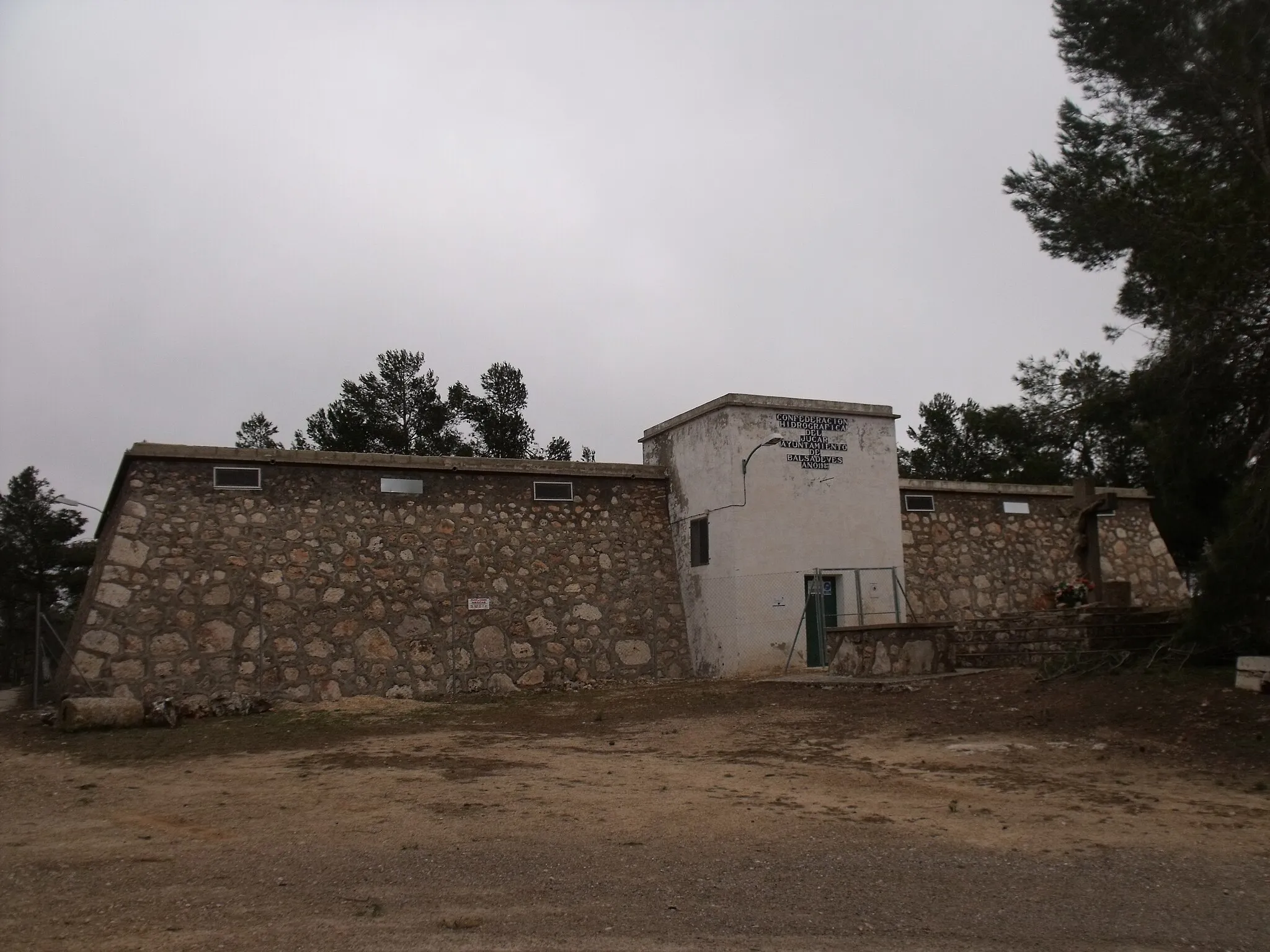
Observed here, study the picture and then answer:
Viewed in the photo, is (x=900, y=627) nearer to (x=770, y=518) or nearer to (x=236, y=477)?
(x=770, y=518)

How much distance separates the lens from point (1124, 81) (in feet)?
43.8

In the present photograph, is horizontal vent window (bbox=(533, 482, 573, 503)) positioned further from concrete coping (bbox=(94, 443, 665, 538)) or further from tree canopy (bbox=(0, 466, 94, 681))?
tree canopy (bbox=(0, 466, 94, 681))

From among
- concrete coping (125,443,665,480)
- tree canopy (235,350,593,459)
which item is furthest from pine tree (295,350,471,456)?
concrete coping (125,443,665,480)

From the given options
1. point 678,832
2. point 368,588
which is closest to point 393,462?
point 368,588

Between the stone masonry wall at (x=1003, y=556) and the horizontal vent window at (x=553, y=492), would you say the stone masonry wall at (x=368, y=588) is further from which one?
the stone masonry wall at (x=1003, y=556)

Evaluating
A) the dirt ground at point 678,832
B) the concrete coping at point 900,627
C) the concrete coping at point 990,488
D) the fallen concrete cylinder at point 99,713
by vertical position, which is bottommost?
the dirt ground at point 678,832

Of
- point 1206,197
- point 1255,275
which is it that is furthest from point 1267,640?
point 1206,197

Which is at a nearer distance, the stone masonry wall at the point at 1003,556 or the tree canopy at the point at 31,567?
the stone masonry wall at the point at 1003,556

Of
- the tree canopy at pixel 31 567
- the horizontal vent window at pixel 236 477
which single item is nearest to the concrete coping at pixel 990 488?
the horizontal vent window at pixel 236 477

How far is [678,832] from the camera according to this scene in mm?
6637

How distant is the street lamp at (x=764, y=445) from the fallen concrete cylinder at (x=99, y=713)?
10.1 metres

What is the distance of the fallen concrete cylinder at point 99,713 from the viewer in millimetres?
12234

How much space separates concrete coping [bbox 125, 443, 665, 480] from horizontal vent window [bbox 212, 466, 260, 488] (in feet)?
0.40

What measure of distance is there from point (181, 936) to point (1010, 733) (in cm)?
842
